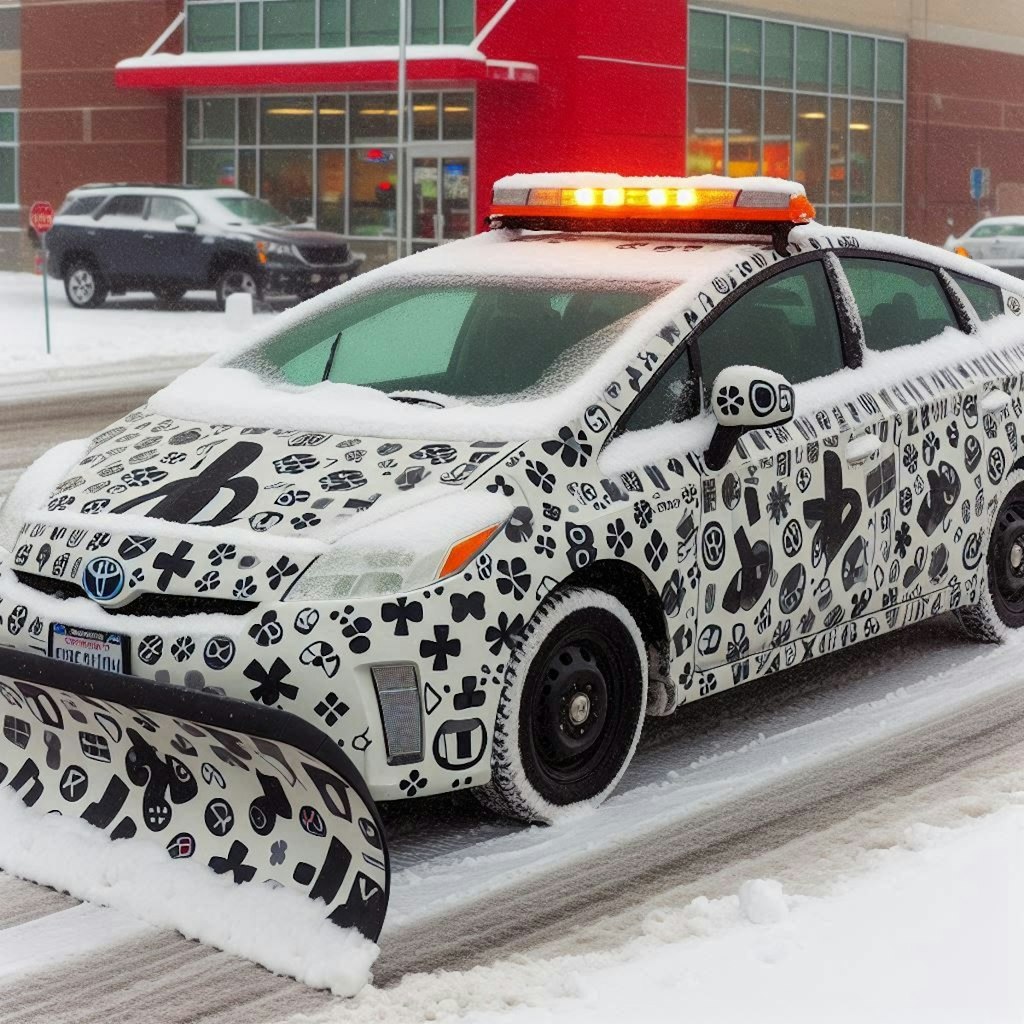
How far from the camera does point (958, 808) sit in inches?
214

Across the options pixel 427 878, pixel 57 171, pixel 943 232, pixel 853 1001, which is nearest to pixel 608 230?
pixel 427 878

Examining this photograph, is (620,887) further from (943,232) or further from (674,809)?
(943,232)

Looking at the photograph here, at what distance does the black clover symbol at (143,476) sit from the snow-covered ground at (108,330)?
1387 cm

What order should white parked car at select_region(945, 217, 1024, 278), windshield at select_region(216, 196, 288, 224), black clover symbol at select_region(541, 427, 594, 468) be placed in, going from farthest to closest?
1. white parked car at select_region(945, 217, 1024, 278)
2. windshield at select_region(216, 196, 288, 224)
3. black clover symbol at select_region(541, 427, 594, 468)

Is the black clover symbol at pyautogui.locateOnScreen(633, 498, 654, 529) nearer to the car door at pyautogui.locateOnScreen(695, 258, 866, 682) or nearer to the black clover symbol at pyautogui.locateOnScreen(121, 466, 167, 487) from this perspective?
the car door at pyautogui.locateOnScreen(695, 258, 866, 682)

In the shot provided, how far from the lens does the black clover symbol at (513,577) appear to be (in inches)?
193

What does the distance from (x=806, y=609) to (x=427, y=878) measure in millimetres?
1666

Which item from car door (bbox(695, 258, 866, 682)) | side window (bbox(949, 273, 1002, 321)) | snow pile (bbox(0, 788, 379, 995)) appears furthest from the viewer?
side window (bbox(949, 273, 1002, 321))

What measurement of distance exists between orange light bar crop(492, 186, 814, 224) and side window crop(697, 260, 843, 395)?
217mm

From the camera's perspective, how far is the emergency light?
606cm

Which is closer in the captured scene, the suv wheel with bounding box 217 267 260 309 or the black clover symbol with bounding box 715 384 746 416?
the black clover symbol with bounding box 715 384 746 416

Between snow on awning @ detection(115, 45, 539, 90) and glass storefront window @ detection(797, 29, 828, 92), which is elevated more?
glass storefront window @ detection(797, 29, 828, 92)

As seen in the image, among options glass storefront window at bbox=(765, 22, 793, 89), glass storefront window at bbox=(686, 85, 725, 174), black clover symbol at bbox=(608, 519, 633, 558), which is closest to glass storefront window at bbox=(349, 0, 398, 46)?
glass storefront window at bbox=(686, 85, 725, 174)

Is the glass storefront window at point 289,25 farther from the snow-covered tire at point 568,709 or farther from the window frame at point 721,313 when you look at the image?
the snow-covered tire at point 568,709
